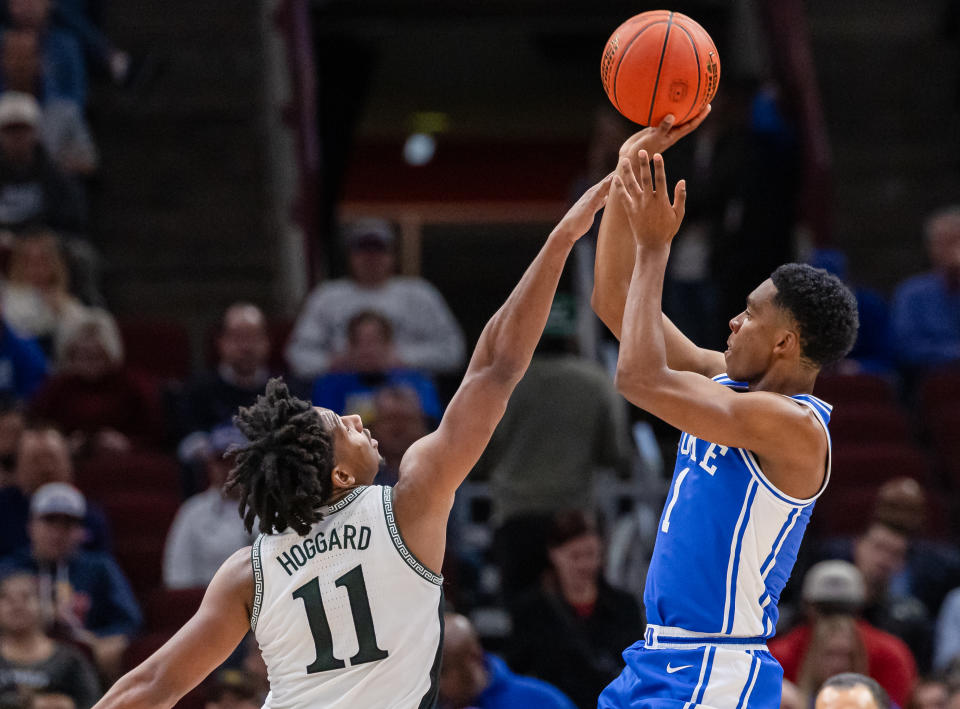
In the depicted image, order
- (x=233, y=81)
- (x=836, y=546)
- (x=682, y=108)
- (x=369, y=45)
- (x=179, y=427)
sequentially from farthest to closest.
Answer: (x=369, y=45) → (x=233, y=81) → (x=179, y=427) → (x=836, y=546) → (x=682, y=108)

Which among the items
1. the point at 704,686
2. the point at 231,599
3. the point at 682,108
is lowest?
the point at 704,686

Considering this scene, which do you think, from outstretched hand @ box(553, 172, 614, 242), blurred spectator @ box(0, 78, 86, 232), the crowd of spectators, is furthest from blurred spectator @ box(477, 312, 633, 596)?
outstretched hand @ box(553, 172, 614, 242)

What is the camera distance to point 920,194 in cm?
1183

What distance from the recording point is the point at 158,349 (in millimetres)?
9453

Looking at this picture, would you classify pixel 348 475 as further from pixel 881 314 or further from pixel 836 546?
pixel 881 314

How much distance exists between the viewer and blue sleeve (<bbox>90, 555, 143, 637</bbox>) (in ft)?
23.6

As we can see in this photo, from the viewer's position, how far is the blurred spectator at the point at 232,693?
19.8 feet

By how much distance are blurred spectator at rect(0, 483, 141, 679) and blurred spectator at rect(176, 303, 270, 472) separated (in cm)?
110

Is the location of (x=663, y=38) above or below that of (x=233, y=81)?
below

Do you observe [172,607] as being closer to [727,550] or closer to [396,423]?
[396,423]

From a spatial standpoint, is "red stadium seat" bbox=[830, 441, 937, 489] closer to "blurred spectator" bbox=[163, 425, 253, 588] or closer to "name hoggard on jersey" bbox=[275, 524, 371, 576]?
"blurred spectator" bbox=[163, 425, 253, 588]

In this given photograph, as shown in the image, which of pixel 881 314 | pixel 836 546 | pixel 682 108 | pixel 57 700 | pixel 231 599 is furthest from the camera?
pixel 881 314

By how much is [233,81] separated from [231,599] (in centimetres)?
840

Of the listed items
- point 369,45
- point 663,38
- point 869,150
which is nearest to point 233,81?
point 369,45
